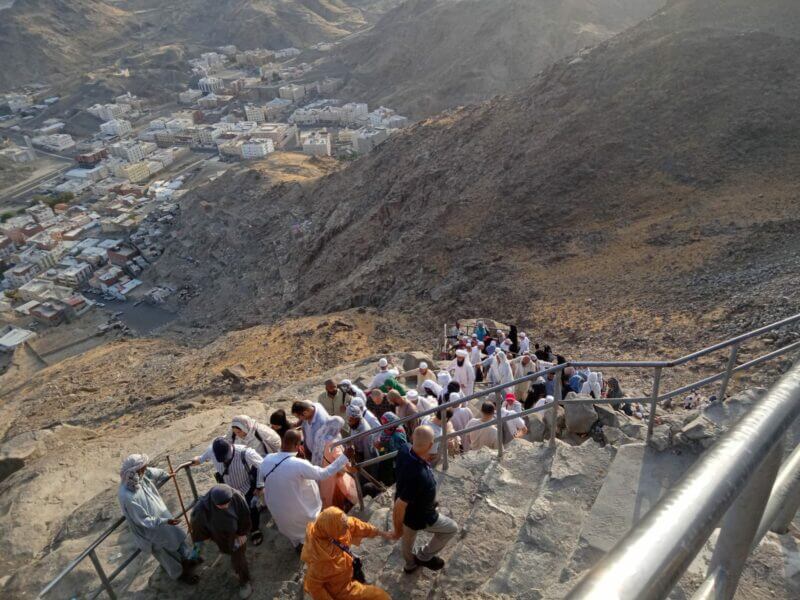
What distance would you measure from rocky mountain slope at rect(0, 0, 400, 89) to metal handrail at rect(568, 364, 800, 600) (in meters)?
99.4

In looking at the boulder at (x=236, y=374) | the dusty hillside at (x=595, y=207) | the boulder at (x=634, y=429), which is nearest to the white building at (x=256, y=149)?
the dusty hillside at (x=595, y=207)

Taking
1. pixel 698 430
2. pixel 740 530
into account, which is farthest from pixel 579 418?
pixel 740 530

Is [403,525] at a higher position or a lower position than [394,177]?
lower

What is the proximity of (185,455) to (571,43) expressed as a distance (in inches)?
2064

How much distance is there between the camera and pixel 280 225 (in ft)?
102

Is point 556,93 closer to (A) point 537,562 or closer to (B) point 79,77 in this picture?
(A) point 537,562

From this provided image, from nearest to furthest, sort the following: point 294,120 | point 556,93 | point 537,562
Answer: point 537,562 < point 556,93 < point 294,120

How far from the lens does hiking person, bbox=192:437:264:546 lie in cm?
549

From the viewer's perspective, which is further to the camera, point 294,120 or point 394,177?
point 294,120

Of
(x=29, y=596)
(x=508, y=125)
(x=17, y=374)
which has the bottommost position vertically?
(x=17, y=374)

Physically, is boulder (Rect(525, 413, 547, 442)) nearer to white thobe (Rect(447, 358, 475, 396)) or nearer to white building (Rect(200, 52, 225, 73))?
white thobe (Rect(447, 358, 475, 396))

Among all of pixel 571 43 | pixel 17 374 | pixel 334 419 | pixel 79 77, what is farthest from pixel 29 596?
pixel 79 77

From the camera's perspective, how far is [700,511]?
109 cm

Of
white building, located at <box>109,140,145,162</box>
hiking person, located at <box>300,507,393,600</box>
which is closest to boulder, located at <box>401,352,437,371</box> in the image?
hiking person, located at <box>300,507,393,600</box>
